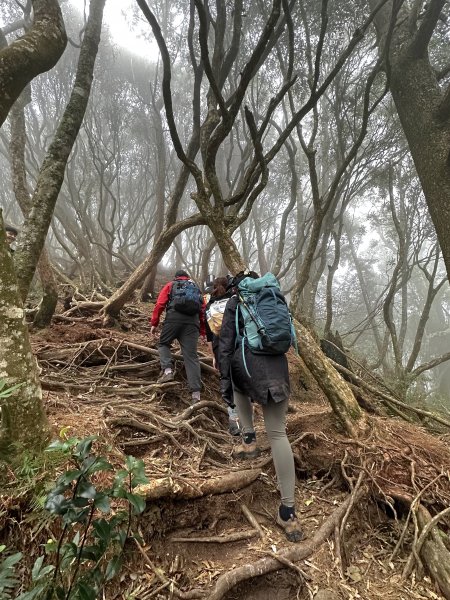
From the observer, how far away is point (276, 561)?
2.30 m

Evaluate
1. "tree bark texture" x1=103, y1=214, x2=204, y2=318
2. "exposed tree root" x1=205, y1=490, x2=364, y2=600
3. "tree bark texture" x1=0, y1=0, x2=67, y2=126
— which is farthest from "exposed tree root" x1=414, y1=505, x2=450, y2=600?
"tree bark texture" x1=103, y1=214, x2=204, y2=318

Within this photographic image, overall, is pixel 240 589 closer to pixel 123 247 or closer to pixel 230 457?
pixel 230 457

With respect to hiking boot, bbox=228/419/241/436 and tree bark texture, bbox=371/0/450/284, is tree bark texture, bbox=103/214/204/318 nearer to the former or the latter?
hiking boot, bbox=228/419/241/436

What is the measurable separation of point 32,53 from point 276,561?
15.7ft

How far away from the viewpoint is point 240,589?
7.17 feet

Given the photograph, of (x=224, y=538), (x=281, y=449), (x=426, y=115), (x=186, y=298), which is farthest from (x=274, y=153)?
(x=224, y=538)

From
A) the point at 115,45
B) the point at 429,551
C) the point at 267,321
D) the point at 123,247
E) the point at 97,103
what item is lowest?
the point at 429,551

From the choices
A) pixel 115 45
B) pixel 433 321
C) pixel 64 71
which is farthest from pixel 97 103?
pixel 433 321

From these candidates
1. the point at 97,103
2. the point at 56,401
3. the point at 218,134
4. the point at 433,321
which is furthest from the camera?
the point at 433,321

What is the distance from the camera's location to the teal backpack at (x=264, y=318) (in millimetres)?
2795

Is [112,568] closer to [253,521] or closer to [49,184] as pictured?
[253,521]

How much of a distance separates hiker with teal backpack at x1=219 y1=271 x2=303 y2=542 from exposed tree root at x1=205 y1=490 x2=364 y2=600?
11 centimetres

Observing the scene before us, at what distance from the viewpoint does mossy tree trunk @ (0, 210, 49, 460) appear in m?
2.16

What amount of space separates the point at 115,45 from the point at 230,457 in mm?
17308
